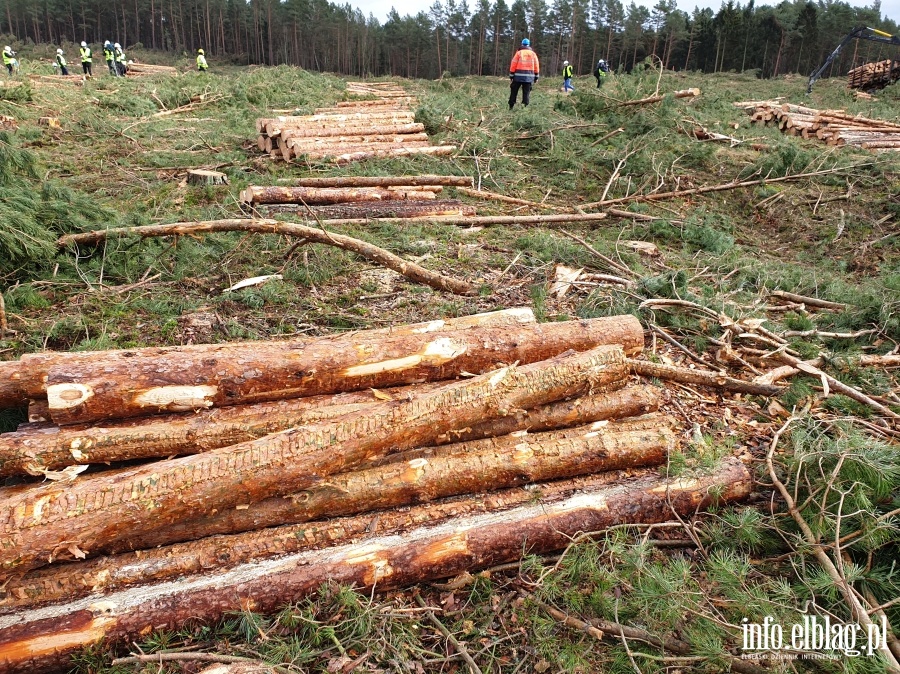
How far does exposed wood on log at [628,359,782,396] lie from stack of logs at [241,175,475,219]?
4486 millimetres

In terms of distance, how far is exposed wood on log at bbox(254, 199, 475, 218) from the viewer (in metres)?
7.34

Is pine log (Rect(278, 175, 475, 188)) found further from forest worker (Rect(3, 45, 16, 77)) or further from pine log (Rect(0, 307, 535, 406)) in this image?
forest worker (Rect(3, 45, 16, 77))

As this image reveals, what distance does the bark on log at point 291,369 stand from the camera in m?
2.80

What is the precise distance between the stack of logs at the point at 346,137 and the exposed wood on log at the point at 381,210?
89.1 inches

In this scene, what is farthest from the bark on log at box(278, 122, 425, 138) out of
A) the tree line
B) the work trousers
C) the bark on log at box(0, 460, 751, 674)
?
the tree line

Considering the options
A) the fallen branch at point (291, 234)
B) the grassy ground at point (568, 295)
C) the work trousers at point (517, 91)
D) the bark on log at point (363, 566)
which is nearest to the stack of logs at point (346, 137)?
the grassy ground at point (568, 295)

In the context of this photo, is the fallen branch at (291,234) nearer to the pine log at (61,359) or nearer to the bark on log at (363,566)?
the pine log at (61,359)

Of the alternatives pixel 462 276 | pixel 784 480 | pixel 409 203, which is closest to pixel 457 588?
pixel 784 480

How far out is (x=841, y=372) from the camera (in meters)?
4.43

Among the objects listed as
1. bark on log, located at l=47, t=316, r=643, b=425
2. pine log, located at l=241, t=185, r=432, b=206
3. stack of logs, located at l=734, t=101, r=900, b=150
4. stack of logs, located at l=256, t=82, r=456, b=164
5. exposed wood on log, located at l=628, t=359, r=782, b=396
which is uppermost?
stack of logs, located at l=734, t=101, r=900, b=150

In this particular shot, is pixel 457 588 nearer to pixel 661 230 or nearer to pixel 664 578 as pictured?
pixel 664 578

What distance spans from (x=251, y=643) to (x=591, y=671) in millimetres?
1596

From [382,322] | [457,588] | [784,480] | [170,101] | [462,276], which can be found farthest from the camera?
[170,101]

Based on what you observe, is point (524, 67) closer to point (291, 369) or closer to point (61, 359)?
point (291, 369)
